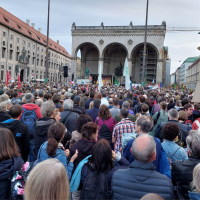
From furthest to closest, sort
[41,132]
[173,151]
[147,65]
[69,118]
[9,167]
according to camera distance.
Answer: [147,65] → [69,118] → [41,132] → [173,151] → [9,167]

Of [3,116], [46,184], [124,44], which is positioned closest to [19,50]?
[124,44]

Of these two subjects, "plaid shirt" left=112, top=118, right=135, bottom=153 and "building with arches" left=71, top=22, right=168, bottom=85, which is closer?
"plaid shirt" left=112, top=118, right=135, bottom=153

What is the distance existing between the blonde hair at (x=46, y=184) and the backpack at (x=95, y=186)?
988 mm

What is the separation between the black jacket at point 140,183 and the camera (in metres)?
2.19

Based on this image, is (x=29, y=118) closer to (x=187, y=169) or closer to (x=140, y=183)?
(x=140, y=183)

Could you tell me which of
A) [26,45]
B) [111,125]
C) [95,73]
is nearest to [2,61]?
[26,45]

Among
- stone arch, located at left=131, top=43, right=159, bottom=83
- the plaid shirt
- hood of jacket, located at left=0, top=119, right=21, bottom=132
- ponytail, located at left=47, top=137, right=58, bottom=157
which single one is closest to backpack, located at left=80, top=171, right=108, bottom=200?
ponytail, located at left=47, top=137, right=58, bottom=157

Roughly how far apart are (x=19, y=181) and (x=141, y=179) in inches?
53.7

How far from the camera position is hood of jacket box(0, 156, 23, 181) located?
8.00 feet

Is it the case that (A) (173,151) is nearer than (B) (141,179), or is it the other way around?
(B) (141,179)

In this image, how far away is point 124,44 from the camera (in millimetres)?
43000

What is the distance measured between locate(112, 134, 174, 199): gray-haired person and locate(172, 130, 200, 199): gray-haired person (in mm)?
477

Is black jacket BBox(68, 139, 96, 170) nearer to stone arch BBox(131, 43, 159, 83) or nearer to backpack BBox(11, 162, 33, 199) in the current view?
backpack BBox(11, 162, 33, 199)

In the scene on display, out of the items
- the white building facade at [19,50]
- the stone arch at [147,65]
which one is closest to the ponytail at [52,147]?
the white building facade at [19,50]
